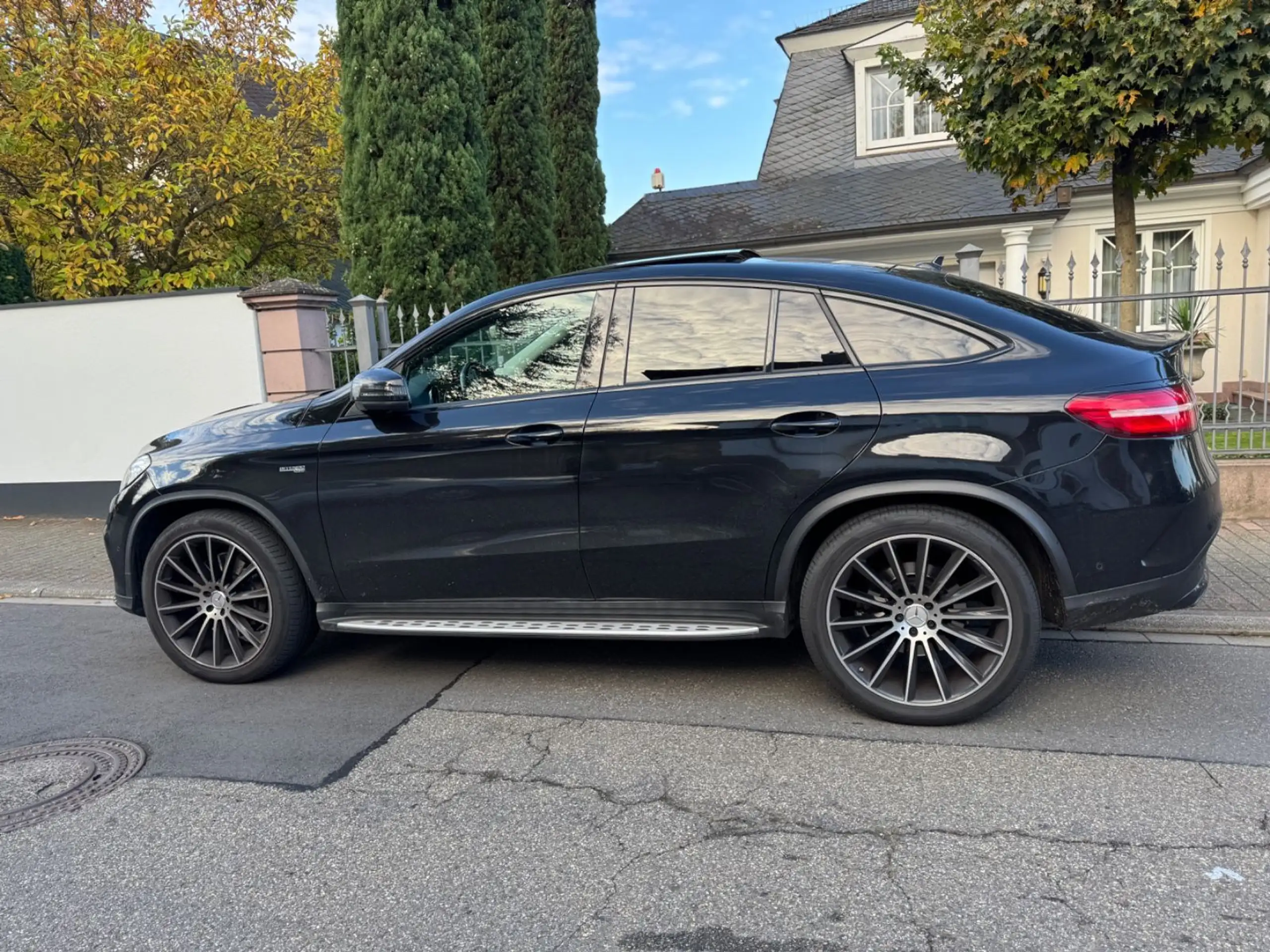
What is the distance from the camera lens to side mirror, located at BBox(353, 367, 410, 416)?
390 centimetres

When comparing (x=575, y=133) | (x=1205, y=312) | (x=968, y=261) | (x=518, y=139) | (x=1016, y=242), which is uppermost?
(x=575, y=133)

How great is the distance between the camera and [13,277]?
1015 centimetres

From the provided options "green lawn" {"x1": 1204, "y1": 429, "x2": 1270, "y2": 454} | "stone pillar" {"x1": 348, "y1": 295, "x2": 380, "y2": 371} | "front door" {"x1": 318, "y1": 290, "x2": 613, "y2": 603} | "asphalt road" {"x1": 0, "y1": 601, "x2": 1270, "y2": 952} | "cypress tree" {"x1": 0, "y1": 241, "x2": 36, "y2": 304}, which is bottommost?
"asphalt road" {"x1": 0, "y1": 601, "x2": 1270, "y2": 952}

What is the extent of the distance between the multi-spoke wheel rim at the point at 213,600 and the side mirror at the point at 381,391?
102cm

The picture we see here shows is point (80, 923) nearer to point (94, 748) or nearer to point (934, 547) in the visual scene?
point (94, 748)

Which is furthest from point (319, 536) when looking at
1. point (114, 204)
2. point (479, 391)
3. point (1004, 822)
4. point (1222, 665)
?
point (114, 204)

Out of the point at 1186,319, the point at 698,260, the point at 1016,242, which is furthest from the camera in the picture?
the point at 1016,242

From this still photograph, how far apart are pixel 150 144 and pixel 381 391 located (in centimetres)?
884

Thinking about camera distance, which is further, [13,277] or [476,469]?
[13,277]

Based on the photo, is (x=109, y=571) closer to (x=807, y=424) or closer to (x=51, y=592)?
(x=51, y=592)

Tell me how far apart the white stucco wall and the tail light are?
726cm

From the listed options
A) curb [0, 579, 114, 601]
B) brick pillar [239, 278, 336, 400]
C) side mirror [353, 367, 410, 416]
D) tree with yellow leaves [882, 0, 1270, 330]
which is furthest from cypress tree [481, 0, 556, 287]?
side mirror [353, 367, 410, 416]

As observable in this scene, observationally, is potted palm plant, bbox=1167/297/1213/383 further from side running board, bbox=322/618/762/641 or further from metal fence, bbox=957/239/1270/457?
side running board, bbox=322/618/762/641

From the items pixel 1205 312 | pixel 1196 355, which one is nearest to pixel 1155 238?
pixel 1205 312
